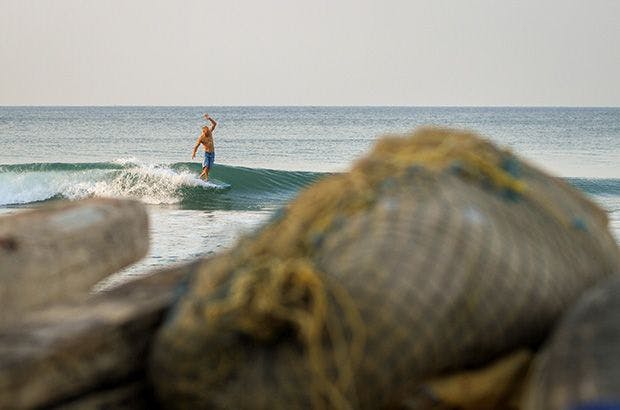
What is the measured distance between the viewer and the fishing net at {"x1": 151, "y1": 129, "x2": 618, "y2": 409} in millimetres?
2176

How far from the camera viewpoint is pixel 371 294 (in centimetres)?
217

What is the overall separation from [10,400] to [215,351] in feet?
1.55

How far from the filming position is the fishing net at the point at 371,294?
2176mm

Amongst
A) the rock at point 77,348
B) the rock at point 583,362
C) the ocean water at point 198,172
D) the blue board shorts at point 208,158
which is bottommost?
the ocean water at point 198,172

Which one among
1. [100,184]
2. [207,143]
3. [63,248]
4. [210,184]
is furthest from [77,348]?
[100,184]

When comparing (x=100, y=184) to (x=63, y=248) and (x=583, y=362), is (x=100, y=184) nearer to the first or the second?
(x=63, y=248)

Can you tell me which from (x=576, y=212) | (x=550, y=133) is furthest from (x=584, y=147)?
(x=576, y=212)

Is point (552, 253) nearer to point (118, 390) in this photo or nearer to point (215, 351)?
point (215, 351)

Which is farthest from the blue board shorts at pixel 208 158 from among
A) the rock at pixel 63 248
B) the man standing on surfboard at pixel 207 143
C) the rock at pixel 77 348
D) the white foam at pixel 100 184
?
the rock at pixel 77 348

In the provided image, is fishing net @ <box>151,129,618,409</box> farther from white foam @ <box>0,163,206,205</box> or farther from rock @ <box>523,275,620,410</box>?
white foam @ <box>0,163,206,205</box>

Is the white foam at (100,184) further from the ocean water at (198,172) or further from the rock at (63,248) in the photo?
the rock at (63,248)

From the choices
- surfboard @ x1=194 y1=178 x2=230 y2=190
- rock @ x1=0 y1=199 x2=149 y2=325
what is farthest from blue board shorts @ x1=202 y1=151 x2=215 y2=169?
rock @ x1=0 y1=199 x2=149 y2=325

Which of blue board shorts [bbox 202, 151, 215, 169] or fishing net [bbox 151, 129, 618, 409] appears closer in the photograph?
fishing net [bbox 151, 129, 618, 409]

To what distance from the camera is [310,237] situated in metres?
2.40
